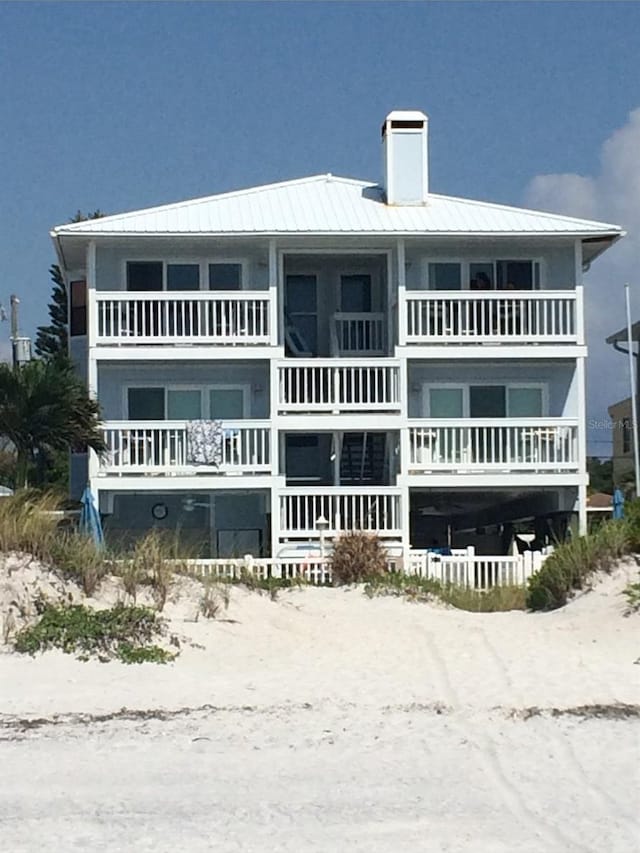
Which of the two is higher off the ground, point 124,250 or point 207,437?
point 124,250

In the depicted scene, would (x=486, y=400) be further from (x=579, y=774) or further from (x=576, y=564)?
(x=579, y=774)

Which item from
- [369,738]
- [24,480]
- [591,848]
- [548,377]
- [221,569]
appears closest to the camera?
[591,848]

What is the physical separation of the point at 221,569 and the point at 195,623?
3.19m

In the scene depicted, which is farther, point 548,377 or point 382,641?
point 548,377

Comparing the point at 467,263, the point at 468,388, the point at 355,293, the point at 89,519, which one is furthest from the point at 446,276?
the point at 89,519

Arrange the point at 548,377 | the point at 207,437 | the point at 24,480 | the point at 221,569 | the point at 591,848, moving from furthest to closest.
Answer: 1. the point at 548,377
2. the point at 207,437
3. the point at 24,480
4. the point at 221,569
5. the point at 591,848

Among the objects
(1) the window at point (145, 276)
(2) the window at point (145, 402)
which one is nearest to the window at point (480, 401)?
(2) the window at point (145, 402)

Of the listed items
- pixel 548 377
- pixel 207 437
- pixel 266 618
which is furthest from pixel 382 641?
pixel 548 377

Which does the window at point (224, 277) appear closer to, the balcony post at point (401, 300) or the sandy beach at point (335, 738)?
the balcony post at point (401, 300)

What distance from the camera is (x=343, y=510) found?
84.1 ft

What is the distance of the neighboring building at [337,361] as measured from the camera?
2589 centimetres

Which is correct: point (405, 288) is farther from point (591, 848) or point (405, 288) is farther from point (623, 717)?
point (591, 848)

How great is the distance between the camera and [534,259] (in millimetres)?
27719

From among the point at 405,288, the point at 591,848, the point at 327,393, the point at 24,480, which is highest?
the point at 405,288
